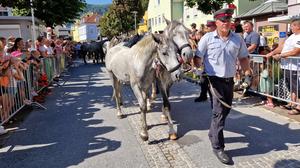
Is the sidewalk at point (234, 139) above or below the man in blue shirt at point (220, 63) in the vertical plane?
below

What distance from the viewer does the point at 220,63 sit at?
170 inches

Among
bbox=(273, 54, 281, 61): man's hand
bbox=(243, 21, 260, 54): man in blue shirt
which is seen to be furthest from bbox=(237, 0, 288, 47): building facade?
bbox=(273, 54, 281, 61): man's hand

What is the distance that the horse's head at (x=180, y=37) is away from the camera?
4387mm

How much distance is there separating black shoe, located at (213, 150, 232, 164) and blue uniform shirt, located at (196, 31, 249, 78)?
1.12m

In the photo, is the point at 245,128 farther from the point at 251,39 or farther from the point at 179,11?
the point at 179,11

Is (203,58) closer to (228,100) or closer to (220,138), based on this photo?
(228,100)

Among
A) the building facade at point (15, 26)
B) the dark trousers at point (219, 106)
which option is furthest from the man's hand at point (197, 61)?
the building facade at point (15, 26)

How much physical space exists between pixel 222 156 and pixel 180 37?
184cm

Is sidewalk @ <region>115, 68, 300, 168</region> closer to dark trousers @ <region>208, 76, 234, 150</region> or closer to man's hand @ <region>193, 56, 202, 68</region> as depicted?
dark trousers @ <region>208, 76, 234, 150</region>

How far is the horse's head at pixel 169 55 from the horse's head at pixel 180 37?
3.3 inches

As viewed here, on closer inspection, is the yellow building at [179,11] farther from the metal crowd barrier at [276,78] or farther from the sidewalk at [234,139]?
the sidewalk at [234,139]

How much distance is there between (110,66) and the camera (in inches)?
293

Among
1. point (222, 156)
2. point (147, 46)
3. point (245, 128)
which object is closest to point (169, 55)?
point (147, 46)

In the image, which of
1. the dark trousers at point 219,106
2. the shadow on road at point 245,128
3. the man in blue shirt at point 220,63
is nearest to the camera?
the man in blue shirt at point 220,63
